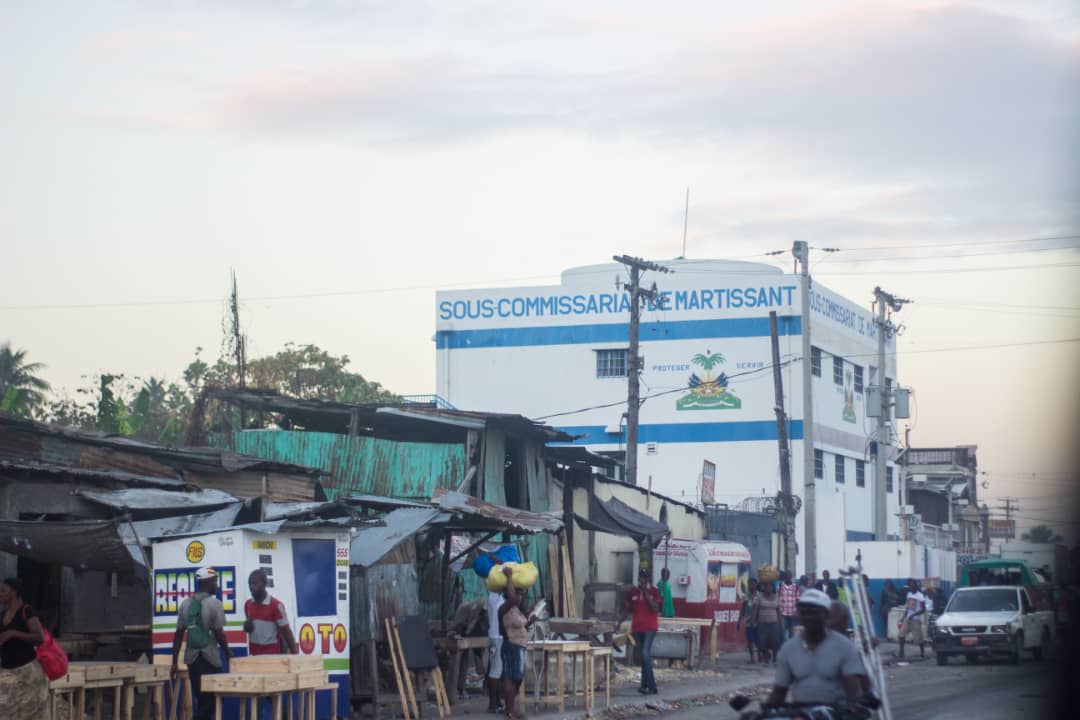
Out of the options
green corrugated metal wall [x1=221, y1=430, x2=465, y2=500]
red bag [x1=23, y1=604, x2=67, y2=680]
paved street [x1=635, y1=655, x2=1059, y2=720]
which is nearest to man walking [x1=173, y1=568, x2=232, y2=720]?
red bag [x1=23, y1=604, x2=67, y2=680]

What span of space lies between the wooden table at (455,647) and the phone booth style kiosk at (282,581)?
2.67m

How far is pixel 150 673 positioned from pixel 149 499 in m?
3.49

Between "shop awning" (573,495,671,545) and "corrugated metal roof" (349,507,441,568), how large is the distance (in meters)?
8.10

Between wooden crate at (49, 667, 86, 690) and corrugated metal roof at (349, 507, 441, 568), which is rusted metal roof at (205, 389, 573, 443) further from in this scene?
wooden crate at (49, 667, 86, 690)

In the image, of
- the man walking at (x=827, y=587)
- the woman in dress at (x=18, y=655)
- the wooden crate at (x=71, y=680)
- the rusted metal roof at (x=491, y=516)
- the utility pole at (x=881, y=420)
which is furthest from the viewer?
the utility pole at (x=881, y=420)

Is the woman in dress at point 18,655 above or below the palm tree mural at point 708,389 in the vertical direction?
below

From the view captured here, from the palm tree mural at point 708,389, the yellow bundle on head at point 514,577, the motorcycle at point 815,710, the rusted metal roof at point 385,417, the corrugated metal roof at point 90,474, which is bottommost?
the motorcycle at point 815,710

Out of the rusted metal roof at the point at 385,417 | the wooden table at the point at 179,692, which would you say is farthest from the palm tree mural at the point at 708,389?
the wooden table at the point at 179,692

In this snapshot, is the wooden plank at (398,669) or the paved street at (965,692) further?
the paved street at (965,692)

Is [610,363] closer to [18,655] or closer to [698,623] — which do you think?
[698,623]

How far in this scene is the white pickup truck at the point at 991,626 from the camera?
29.8m

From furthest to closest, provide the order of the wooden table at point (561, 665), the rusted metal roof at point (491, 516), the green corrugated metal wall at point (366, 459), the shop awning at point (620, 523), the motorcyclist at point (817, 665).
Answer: the shop awning at point (620, 523) < the green corrugated metal wall at point (366, 459) < the rusted metal roof at point (491, 516) < the wooden table at point (561, 665) < the motorcyclist at point (817, 665)

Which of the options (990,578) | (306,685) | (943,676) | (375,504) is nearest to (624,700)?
(375,504)

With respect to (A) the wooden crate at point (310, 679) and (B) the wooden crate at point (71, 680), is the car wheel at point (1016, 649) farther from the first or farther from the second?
(B) the wooden crate at point (71, 680)
